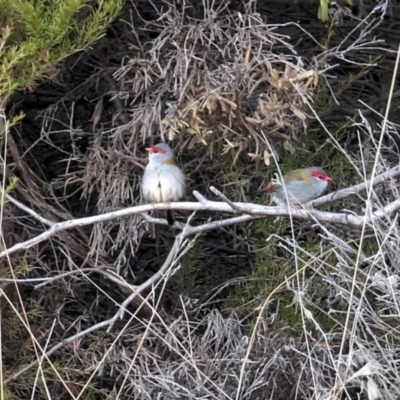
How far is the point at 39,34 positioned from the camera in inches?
142

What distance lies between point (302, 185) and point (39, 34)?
139cm

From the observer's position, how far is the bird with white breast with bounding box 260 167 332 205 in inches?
169

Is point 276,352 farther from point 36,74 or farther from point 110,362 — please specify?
point 36,74

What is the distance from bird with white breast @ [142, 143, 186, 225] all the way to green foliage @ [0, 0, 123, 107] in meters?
0.60

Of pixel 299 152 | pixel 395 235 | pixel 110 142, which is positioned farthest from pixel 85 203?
pixel 395 235

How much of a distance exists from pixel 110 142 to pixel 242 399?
51.7 inches

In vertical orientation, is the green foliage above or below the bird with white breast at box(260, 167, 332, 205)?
above

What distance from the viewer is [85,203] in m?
4.91

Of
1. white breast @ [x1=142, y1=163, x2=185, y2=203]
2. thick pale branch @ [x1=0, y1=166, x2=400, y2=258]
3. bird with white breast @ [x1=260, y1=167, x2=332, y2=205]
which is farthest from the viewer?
bird with white breast @ [x1=260, y1=167, x2=332, y2=205]

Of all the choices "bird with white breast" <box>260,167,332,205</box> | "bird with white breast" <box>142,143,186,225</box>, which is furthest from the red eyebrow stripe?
"bird with white breast" <box>260,167,332,205</box>

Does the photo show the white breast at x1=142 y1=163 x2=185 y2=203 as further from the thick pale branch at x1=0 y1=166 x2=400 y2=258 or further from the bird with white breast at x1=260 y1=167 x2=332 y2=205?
the thick pale branch at x1=0 y1=166 x2=400 y2=258

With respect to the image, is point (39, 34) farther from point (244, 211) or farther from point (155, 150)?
point (244, 211)

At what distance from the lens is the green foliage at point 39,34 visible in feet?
11.6

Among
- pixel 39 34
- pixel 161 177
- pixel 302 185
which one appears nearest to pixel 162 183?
pixel 161 177
